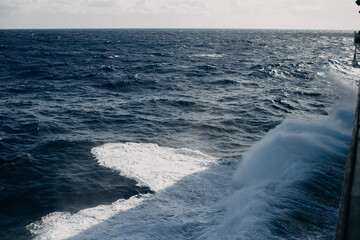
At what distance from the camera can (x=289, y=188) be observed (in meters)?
11.1

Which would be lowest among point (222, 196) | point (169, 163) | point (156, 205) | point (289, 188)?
point (156, 205)

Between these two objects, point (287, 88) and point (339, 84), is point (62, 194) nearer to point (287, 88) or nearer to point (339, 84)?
point (287, 88)

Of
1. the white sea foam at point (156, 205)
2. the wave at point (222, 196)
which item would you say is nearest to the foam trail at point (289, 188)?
the wave at point (222, 196)

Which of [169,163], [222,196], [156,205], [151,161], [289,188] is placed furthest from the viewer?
[151,161]

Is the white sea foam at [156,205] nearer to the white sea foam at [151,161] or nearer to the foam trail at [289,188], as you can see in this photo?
the white sea foam at [151,161]

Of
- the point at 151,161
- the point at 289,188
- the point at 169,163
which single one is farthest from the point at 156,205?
the point at 289,188

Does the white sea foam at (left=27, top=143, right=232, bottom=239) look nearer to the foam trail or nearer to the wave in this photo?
the wave

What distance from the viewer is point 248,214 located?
31.0ft

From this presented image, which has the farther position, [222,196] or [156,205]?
[222,196]

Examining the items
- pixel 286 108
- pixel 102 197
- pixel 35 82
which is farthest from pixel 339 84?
pixel 35 82

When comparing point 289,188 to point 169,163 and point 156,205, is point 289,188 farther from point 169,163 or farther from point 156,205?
point 169,163

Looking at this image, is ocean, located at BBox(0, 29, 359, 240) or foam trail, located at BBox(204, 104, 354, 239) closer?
foam trail, located at BBox(204, 104, 354, 239)

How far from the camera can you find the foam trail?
8852 mm

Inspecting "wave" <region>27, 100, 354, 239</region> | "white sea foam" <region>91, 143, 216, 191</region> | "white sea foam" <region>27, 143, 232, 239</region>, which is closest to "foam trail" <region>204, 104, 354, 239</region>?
"wave" <region>27, 100, 354, 239</region>
